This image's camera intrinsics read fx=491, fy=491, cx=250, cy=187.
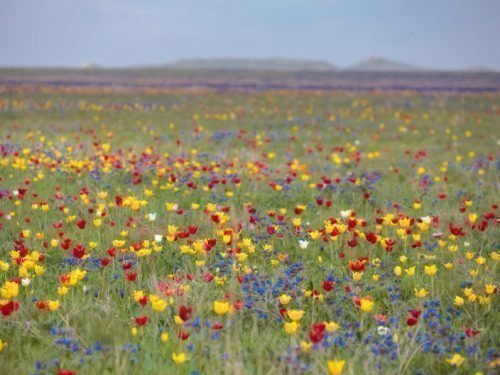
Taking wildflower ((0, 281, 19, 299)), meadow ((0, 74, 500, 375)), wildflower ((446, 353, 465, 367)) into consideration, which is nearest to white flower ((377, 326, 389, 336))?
meadow ((0, 74, 500, 375))

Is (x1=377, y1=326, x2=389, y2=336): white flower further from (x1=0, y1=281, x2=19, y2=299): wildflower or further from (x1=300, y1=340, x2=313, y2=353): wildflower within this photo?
(x1=0, y1=281, x2=19, y2=299): wildflower

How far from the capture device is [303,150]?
12.0 metres

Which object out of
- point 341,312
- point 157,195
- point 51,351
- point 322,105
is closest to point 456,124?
point 322,105

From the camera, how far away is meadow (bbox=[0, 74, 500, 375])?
116 inches

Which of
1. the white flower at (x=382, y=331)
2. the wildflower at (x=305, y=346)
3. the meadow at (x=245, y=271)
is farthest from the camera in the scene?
the white flower at (x=382, y=331)

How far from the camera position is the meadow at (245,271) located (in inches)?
116

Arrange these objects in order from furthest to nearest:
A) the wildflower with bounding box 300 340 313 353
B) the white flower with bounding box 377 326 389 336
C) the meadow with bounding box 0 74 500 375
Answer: the white flower with bounding box 377 326 389 336, the meadow with bounding box 0 74 500 375, the wildflower with bounding box 300 340 313 353

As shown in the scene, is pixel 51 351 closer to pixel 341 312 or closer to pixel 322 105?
pixel 341 312

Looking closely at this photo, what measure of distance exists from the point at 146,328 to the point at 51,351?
0.58 m

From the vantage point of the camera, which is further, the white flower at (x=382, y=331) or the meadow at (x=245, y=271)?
the white flower at (x=382, y=331)

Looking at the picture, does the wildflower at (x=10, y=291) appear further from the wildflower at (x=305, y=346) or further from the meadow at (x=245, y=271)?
the wildflower at (x=305, y=346)

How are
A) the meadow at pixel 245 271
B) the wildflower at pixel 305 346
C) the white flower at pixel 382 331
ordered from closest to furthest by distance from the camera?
1. the wildflower at pixel 305 346
2. the meadow at pixel 245 271
3. the white flower at pixel 382 331

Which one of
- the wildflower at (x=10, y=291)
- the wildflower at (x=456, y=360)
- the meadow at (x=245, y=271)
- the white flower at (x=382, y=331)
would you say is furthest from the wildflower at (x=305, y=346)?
the wildflower at (x=10, y=291)

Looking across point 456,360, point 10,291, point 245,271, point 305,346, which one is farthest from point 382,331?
point 10,291
